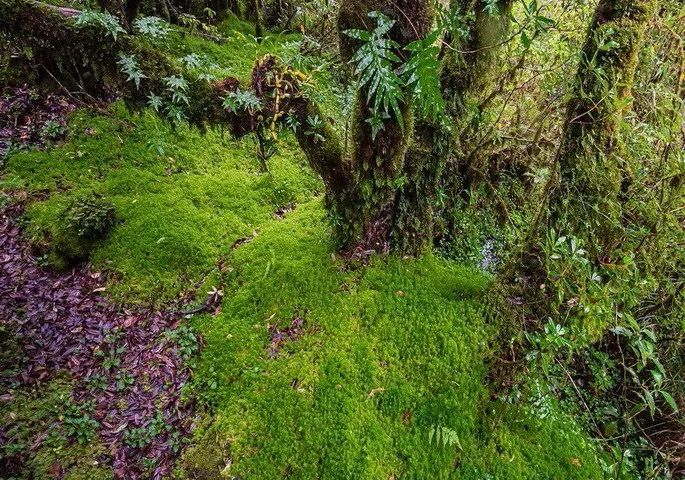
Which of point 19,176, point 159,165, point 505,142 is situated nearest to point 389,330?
point 505,142

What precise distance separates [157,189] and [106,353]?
2421 millimetres

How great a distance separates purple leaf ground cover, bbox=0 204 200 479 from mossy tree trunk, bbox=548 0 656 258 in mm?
4090

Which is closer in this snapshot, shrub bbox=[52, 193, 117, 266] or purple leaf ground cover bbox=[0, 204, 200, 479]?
purple leaf ground cover bbox=[0, 204, 200, 479]

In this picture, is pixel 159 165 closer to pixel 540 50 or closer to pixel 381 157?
pixel 381 157

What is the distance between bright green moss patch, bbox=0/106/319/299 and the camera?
4996 mm

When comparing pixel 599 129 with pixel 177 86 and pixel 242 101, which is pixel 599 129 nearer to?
pixel 242 101

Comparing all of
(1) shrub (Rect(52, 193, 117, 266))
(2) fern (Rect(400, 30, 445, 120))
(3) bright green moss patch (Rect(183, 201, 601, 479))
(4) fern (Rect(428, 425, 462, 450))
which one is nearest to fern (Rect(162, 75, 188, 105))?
(2) fern (Rect(400, 30, 445, 120))

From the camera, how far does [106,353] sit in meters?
4.32

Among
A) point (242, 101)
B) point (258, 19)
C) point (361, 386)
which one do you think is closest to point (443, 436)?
point (361, 386)

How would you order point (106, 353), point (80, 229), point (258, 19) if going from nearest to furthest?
1. point (106, 353)
2. point (80, 229)
3. point (258, 19)

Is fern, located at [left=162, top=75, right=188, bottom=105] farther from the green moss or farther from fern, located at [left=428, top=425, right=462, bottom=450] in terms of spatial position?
fern, located at [left=428, top=425, right=462, bottom=450]

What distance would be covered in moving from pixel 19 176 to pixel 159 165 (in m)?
1.86

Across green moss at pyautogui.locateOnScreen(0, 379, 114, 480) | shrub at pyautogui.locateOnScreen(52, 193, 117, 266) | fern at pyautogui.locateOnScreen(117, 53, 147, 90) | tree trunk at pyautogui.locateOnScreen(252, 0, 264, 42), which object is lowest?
green moss at pyautogui.locateOnScreen(0, 379, 114, 480)

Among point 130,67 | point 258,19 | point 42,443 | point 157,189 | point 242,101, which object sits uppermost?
point 258,19
